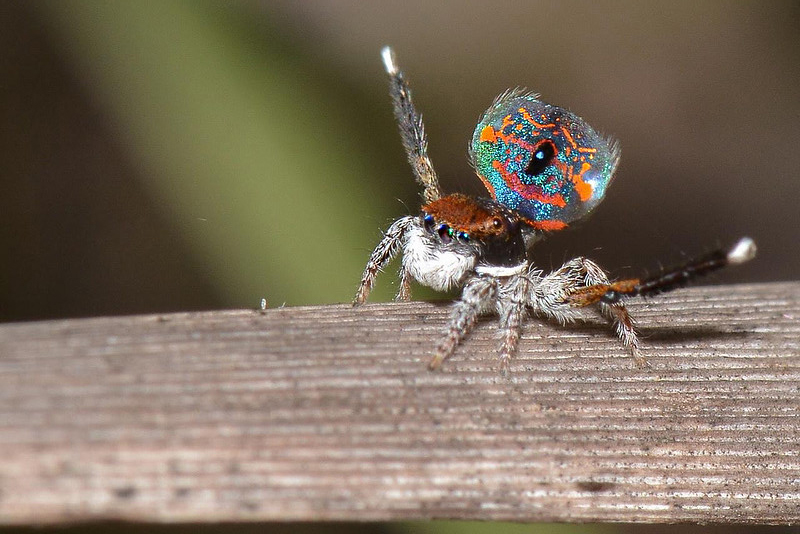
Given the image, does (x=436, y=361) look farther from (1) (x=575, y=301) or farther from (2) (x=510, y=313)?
(1) (x=575, y=301)

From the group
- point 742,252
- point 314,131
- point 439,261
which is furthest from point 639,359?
point 314,131

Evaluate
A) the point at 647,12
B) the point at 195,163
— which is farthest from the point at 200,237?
the point at 647,12

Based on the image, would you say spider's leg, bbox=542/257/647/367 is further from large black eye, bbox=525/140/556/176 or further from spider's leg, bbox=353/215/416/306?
spider's leg, bbox=353/215/416/306

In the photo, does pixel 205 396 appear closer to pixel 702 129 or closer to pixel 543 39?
pixel 543 39

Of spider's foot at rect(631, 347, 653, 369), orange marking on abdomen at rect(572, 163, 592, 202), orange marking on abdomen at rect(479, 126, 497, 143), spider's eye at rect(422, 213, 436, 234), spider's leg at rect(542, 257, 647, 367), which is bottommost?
spider's foot at rect(631, 347, 653, 369)

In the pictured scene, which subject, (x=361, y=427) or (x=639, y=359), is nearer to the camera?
(x=361, y=427)

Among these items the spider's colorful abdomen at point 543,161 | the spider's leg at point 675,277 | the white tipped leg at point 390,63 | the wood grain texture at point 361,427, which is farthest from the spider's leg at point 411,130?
the wood grain texture at point 361,427

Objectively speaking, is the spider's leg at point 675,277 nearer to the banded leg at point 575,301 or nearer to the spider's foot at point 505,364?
the banded leg at point 575,301

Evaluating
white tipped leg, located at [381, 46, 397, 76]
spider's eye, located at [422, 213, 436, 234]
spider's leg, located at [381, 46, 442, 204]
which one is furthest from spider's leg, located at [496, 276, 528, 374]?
white tipped leg, located at [381, 46, 397, 76]
